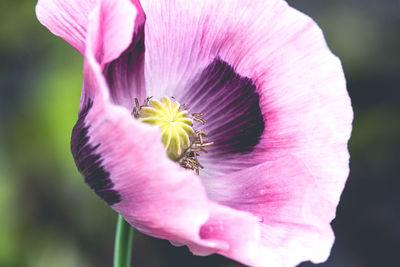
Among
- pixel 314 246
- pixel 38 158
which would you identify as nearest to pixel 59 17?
pixel 314 246

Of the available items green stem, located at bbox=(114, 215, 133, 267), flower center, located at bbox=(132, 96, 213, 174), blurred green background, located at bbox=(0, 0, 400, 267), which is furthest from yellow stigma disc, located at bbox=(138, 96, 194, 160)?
blurred green background, located at bbox=(0, 0, 400, 267)

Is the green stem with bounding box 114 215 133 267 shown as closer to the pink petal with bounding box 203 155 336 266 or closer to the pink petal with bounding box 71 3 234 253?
the pink petal with bounding box 71 3 234 253

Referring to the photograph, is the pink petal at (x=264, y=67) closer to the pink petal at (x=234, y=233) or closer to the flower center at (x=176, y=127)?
→ the flower center at (x=176, y=127)

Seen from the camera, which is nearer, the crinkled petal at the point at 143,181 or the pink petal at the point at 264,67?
the crinkled petal at the point at 143,181

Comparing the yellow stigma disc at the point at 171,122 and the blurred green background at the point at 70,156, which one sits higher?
the yellow stigma disc at the point at 171,122

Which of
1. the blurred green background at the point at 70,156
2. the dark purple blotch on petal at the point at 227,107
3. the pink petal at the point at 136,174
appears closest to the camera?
the pink petal at the point at 136,174

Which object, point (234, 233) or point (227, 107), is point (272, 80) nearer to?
point (227, 107)

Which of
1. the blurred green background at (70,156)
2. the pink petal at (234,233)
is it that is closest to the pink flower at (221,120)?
the pink petal at (234,233)
